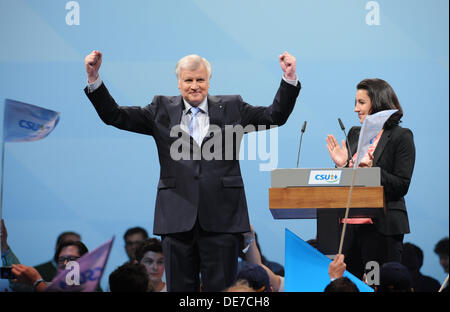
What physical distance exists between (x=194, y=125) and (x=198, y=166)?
0.20 meters

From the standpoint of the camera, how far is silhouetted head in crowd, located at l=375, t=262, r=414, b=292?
3.19 m

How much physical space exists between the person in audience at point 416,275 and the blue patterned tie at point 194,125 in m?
1.94

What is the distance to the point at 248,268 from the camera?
3205 millimetres

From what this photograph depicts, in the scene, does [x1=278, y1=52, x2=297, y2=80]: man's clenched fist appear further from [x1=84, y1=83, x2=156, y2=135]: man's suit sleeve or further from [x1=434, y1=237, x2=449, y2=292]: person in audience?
[x1=434, y1=237, x2=449, y2=292]: person in audience

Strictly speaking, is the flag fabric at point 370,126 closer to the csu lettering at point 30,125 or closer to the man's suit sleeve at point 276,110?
the man's suit sleeve at point 276,110

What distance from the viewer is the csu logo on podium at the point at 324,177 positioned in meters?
3.49

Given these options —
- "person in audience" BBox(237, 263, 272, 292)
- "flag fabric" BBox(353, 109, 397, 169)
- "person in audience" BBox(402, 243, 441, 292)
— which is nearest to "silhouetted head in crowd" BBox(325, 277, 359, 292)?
"person in audience" BBox(237, 263, 272, 292)

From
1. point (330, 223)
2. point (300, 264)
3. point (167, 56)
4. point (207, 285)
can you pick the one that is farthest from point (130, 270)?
point (167, 56)

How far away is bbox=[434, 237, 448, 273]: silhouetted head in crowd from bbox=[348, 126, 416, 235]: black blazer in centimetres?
172

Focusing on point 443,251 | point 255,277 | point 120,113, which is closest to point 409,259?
point 443,251

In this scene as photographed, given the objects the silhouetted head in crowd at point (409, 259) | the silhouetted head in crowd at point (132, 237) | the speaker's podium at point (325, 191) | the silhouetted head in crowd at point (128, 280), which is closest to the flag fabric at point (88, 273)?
the silhouetted head in crowd at point (128, 280)

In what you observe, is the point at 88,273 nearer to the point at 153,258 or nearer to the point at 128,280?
the point at 128,280

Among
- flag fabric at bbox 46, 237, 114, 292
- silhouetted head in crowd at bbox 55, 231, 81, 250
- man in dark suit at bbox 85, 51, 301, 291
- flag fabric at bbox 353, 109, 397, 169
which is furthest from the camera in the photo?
silhouetted head in crowd at bbox 55, 231, 81, 250
